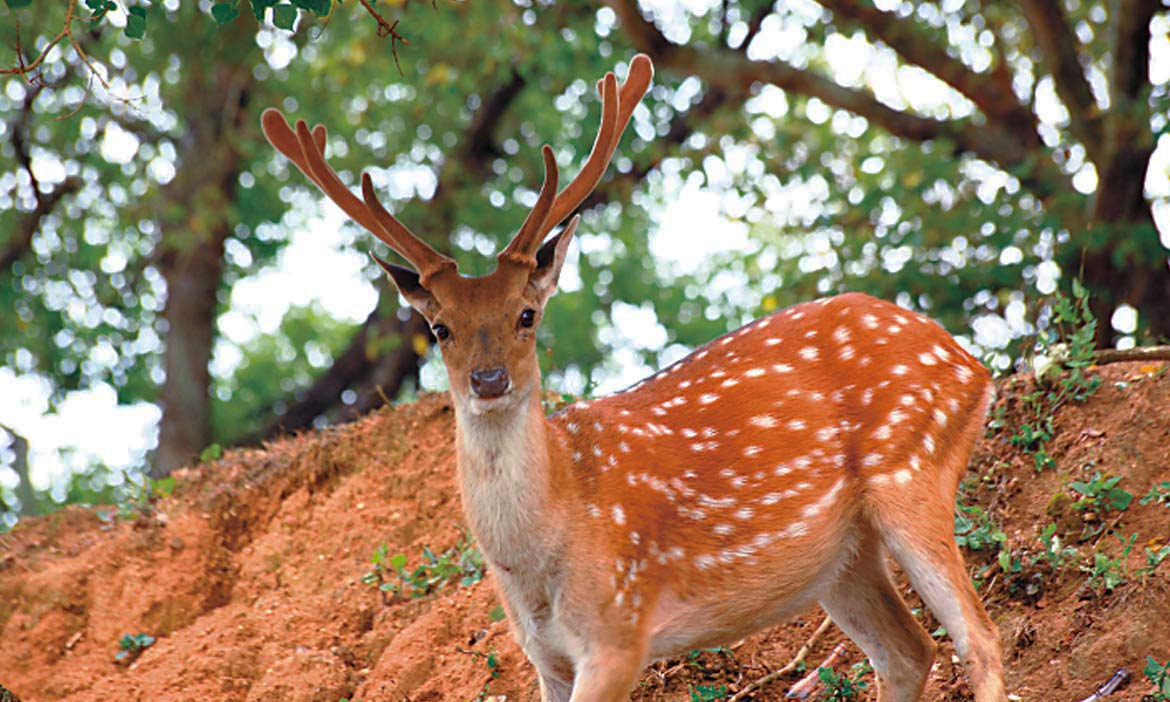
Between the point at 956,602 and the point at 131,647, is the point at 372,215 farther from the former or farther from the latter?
the point at 131,647

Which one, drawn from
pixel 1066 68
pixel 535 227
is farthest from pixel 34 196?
pixel 535 227

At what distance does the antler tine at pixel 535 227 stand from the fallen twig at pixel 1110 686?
254cm

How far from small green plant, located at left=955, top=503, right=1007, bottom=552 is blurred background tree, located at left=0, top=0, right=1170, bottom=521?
1.64 metres

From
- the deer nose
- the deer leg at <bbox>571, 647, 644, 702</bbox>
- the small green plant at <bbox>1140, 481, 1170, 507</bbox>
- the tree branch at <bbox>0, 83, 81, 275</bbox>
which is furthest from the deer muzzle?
the tree branch at <bbox>0, 83, 81, 275</bbox>

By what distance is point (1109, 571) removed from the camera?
552 centimetres

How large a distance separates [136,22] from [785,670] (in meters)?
3.52

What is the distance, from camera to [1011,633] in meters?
5.62

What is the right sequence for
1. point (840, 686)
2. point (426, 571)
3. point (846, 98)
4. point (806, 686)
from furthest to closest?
point (846, 98) → point (426, 571) → point (806, 686) → point (840, 686)

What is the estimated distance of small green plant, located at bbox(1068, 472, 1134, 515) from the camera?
19.4ft

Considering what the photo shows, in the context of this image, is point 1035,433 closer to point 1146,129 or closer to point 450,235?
point 1146,129

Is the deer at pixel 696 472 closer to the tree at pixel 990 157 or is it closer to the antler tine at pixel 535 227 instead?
the antler tine at pixel 535 227

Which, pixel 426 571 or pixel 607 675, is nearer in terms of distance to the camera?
pixel 607 675

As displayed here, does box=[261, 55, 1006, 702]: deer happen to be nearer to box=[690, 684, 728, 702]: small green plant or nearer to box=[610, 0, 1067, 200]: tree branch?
box=[690, 684, 728, 702]: small green plant

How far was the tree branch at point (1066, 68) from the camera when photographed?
34.0 feet
